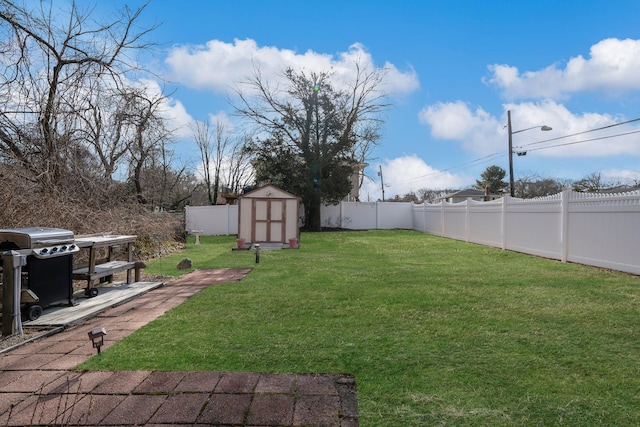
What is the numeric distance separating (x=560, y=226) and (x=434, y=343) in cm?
734

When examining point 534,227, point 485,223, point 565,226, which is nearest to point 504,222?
point 485,223

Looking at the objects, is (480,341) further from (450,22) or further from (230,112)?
(230,112)

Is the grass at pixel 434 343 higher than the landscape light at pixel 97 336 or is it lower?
lower

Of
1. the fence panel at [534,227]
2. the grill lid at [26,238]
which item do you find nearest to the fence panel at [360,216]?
the fence panel at [534,227]

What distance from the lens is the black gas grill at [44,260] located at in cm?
425

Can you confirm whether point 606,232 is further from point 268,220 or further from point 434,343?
point 268,220

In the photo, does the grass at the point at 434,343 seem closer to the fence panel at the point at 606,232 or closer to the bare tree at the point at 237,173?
the fence panel at the point at 606,232

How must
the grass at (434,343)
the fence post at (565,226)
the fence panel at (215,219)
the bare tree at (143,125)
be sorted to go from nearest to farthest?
1. the grass at (434,343)
2. the fence post at (565,226)
3. the bare tree at (143,125)
4. the fence panel at (215,219)

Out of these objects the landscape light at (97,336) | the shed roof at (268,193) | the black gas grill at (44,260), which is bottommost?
the landscape light at (97,336)

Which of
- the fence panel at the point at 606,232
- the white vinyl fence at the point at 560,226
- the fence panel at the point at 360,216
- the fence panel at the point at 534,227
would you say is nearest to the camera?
the fence panel at the point at 606,232

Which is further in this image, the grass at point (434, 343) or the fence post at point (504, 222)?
the fence post at point (504, 222)

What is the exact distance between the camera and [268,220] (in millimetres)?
14914

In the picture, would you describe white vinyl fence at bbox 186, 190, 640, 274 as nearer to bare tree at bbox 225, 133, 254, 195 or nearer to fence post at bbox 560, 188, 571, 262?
fence post at bbox 560, 188, 571, 262

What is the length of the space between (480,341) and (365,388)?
147 centimetres
